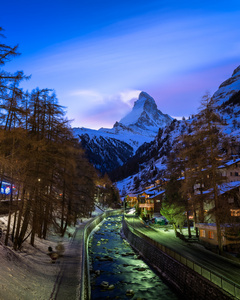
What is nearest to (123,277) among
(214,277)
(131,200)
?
(214,277)

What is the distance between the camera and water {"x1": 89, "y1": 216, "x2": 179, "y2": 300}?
65.5 ft

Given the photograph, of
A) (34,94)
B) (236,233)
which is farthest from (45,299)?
(236,233)

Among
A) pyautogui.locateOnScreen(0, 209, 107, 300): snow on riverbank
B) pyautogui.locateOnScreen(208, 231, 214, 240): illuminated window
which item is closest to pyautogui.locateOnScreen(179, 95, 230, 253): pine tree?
pyautogui.locateOnScreen(208, 231, 214, 240): illuminated window

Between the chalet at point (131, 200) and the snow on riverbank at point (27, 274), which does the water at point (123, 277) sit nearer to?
the snow on riverbank at point (27, 274)

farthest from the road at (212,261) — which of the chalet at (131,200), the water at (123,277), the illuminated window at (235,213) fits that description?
the chalet at (131,200)

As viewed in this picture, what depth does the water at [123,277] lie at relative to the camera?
20.0 meters

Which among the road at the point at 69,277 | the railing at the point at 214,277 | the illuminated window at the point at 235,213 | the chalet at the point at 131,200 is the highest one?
the chalet at the point at 131,200

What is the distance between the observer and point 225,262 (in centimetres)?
Result: 2225

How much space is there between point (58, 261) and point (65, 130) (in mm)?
12317

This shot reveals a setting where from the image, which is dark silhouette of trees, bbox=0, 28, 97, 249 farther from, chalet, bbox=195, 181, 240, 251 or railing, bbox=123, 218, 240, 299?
chalet, bbox=195, 181, 240, 251

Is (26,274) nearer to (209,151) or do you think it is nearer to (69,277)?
(69,277)

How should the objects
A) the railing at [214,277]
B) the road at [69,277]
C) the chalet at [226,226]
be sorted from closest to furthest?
1. the railing at [214,277]
2. the road at [69,277]
3. the chalet at [226,226]

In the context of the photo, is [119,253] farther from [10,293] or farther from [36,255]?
[10,293]

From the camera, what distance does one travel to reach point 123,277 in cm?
2416
